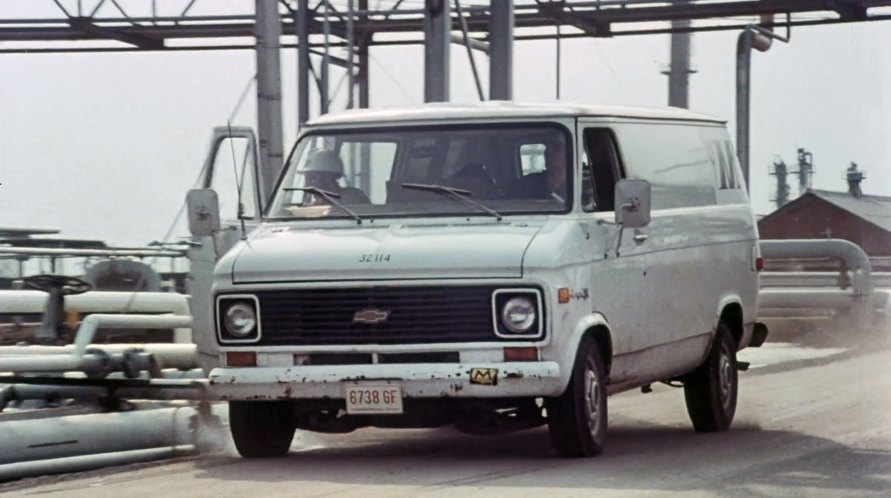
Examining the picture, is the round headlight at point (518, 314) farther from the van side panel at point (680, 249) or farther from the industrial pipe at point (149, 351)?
the industrial pipe at point (149, 351)

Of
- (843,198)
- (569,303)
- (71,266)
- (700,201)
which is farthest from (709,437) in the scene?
(843,198)

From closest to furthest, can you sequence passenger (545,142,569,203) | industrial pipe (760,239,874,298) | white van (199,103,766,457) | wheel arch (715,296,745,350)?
white van (199,103,766,457) < passenger (545,142,569,203) < wheel arch (715,296,745,350) < industrial pipe (760,239,874,298)

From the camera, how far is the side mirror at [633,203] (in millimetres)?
10562

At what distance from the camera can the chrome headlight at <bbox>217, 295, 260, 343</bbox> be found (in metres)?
10.2

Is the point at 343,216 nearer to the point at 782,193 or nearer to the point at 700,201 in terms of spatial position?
the point at 700,201

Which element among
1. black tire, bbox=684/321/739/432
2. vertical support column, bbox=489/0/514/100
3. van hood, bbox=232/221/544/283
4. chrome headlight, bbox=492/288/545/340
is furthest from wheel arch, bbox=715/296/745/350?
vertical support column, bbox=489/0/514/100

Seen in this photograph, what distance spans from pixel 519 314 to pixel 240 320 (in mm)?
1570

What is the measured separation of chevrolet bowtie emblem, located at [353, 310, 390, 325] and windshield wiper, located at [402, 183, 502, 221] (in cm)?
100

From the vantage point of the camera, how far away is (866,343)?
22453 mm

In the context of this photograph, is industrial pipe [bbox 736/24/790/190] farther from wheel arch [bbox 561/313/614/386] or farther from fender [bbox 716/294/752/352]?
wheel arch [bbox 561/313/614/386]

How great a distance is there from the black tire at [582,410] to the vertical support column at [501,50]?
1287 cm

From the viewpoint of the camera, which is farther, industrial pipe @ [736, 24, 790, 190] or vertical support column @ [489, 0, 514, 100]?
industrial pipe @ [736, 24, 790, 190]

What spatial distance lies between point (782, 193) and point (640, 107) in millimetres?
99495

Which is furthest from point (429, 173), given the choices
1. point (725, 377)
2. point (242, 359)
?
point (725, 377)
